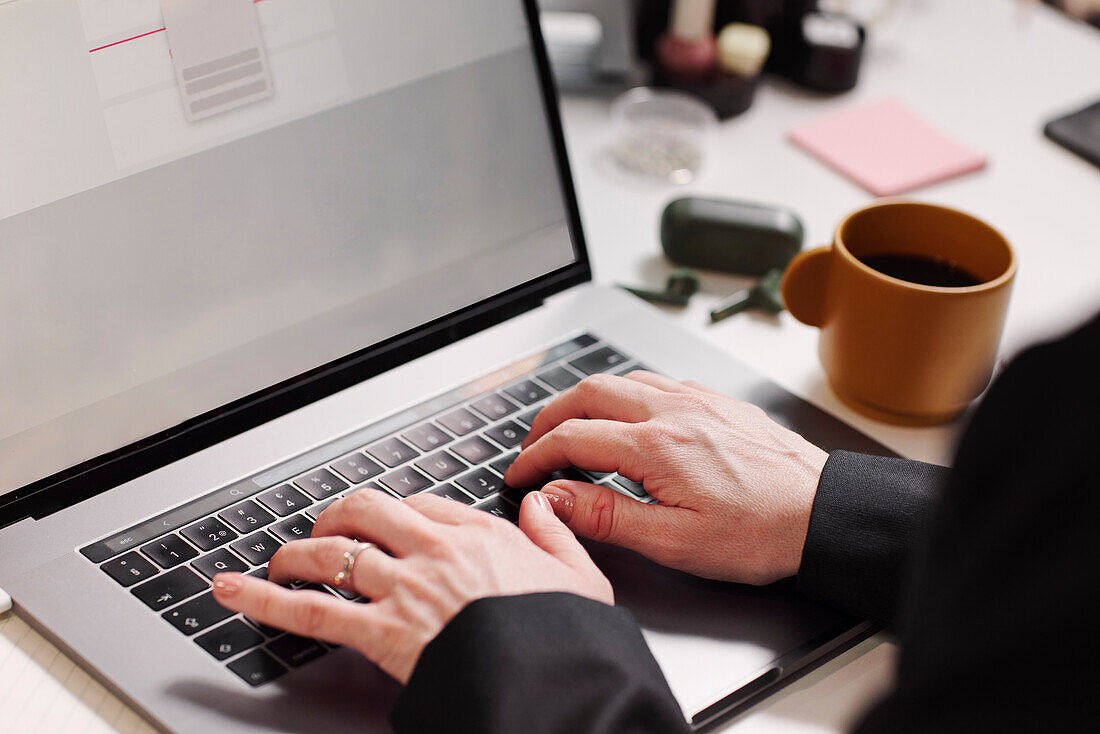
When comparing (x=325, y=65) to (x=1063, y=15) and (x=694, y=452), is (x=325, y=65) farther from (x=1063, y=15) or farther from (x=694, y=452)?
(x=1063, y=15)

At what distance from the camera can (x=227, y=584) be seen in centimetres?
54

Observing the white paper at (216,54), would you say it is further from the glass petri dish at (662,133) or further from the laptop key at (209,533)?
the glass petri dish at (662,133)

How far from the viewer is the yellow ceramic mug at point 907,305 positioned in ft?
2.34

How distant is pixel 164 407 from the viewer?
2.05 ft

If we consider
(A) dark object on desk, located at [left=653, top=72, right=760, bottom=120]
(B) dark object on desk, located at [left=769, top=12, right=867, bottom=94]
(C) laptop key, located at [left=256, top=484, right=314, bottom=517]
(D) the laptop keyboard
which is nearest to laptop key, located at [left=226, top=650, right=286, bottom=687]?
(D) the laptop keyboard

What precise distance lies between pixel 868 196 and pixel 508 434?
0.52 metres

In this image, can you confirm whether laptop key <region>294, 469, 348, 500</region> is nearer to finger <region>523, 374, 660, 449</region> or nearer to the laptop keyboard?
the laptop keyboard

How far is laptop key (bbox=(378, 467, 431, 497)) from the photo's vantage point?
0.64 metres

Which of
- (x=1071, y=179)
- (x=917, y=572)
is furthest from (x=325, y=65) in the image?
(x=1071, y=179)

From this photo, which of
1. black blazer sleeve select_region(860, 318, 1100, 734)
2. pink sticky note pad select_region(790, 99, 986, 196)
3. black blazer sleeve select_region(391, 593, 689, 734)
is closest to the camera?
black blazer sleeve select_region(860, 318, 1100, 734)

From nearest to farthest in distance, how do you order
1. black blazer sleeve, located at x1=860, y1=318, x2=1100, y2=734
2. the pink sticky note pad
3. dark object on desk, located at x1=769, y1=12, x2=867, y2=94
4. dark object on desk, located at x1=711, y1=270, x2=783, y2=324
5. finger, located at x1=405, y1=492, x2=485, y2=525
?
black blazer sleeve, located at x1=860, y1=318, x2=1100, y2=734 → finger, located at x1=405, y1=492, x2=485, y2=525 → dark object on desk, located at x1=711, y1=270, x2=783, y2=324 → the pink sticky note pad → dark object on desk, located at x1=769, y1=12, x2=867, y2=94

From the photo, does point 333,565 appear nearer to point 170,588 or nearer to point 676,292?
point 170,588

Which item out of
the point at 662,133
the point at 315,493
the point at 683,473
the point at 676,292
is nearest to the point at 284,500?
the point at 315,493

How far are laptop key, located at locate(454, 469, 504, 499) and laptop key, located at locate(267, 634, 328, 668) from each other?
136 millimetres
